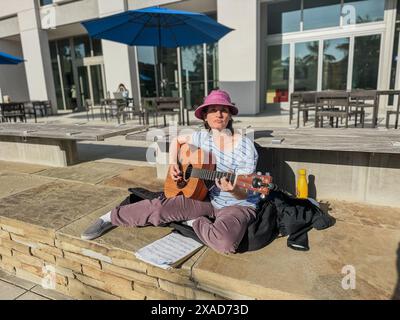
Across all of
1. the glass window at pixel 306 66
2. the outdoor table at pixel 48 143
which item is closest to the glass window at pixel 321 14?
the glass window at pixel 306 66

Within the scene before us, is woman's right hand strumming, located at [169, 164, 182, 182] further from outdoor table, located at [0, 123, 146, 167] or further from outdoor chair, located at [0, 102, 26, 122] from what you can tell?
outdoor chair, located at [0, 102, 26, 122]

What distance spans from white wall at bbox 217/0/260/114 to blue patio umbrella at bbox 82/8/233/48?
14.2ft

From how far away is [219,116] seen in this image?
256 centimetres

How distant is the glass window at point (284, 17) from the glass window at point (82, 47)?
9.11m

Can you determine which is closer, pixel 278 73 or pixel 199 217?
pixel 199 217

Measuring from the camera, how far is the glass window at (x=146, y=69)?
12742 millimetres

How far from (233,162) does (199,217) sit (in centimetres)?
51

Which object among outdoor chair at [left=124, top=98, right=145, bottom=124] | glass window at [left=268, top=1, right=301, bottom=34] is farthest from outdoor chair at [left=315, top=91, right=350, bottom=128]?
glass window at [left=268, top=1, right=301, bottom=34]

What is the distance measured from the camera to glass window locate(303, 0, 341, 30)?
402 inches

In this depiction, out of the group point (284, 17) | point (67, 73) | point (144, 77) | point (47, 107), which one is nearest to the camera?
point (284, 17)

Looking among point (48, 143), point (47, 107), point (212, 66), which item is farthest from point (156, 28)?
point (47, 107)

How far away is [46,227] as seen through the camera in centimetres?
270

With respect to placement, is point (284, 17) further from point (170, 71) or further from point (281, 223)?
point (281, 223)

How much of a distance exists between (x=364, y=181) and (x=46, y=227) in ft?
9.81
